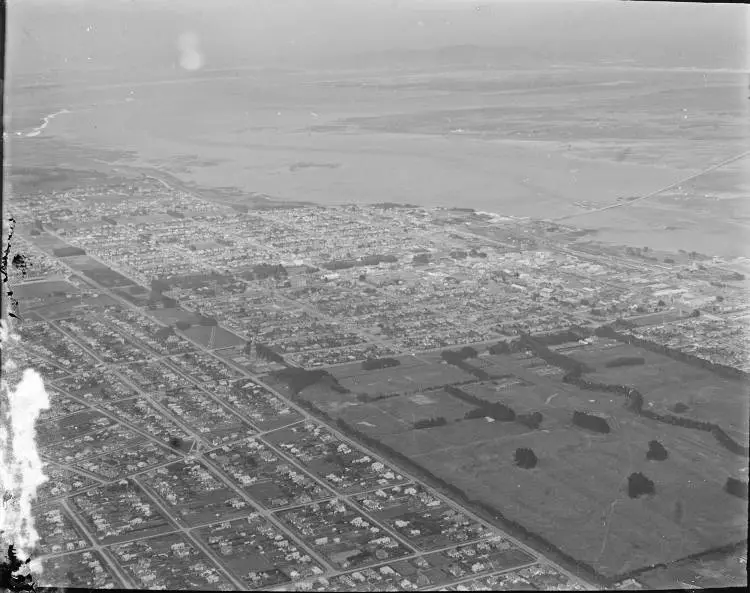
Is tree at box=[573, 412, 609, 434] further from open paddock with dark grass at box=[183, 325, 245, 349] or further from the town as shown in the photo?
open paddock with dark grass at box=[183, 325, 245, 349]

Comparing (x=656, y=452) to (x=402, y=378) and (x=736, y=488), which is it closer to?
(x=736, y=488)

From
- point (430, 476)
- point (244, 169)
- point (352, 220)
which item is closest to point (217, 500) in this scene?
point (430, 476)

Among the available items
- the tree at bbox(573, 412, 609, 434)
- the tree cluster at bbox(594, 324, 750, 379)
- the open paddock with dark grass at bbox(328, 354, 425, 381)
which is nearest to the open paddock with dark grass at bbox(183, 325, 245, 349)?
the open paddock with dark grass at bbox(328, 354, 425, 381)

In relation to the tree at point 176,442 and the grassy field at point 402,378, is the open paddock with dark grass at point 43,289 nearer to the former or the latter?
the tree at point 176,442

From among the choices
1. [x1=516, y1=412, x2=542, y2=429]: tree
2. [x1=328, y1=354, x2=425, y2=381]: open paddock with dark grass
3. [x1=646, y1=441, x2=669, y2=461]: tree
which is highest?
[x1=328, y1=354, x2=425, y2=381]: open paddock with dark grass

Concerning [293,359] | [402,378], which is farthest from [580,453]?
[293,359]

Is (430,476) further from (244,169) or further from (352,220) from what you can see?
(244,169)
